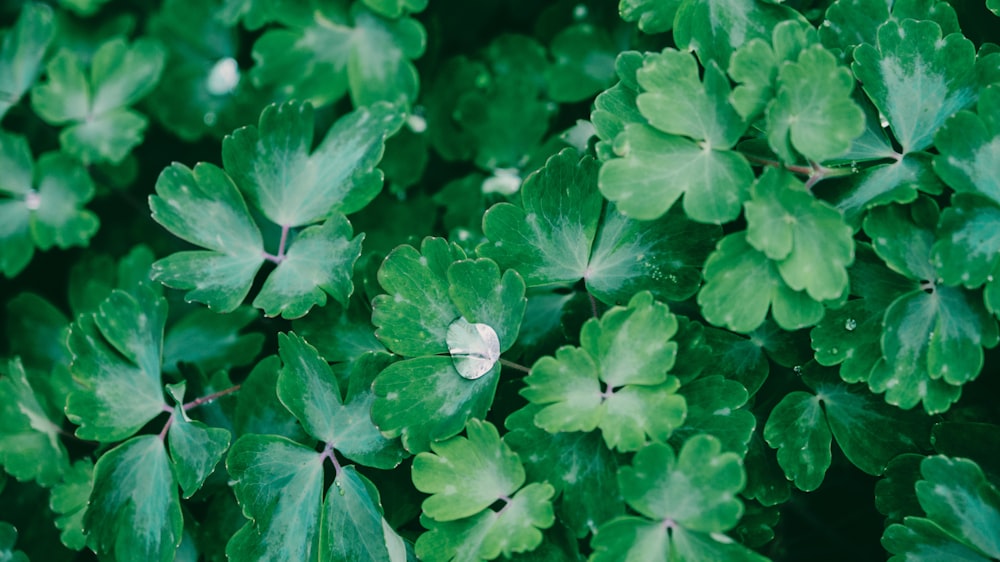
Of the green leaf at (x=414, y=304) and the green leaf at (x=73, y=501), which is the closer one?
the green leaf at (x=414, y=304)

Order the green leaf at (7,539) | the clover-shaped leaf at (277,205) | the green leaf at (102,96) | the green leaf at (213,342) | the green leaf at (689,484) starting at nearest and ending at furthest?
1. the green leaf at (689,484)
2. the clover-shaped leaf at (277,205)
3. the green leaf at (7,539)
4. the green leaf at (213,342)
5. the green leaf at (102,96)

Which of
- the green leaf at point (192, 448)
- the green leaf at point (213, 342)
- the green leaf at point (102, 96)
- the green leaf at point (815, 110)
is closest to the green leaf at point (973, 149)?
the green leaf at point (815, 110)

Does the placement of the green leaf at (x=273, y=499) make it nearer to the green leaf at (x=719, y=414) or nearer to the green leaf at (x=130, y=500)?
the green leaf at (x=130, y=500)

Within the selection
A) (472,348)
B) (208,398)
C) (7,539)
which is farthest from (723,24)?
(7,539)

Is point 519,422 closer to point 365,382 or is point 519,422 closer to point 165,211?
point 365,382

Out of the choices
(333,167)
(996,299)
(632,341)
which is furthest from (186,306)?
(996,299)

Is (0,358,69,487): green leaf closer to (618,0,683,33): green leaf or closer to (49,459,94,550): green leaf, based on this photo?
(49,459,94,550): green leaf
